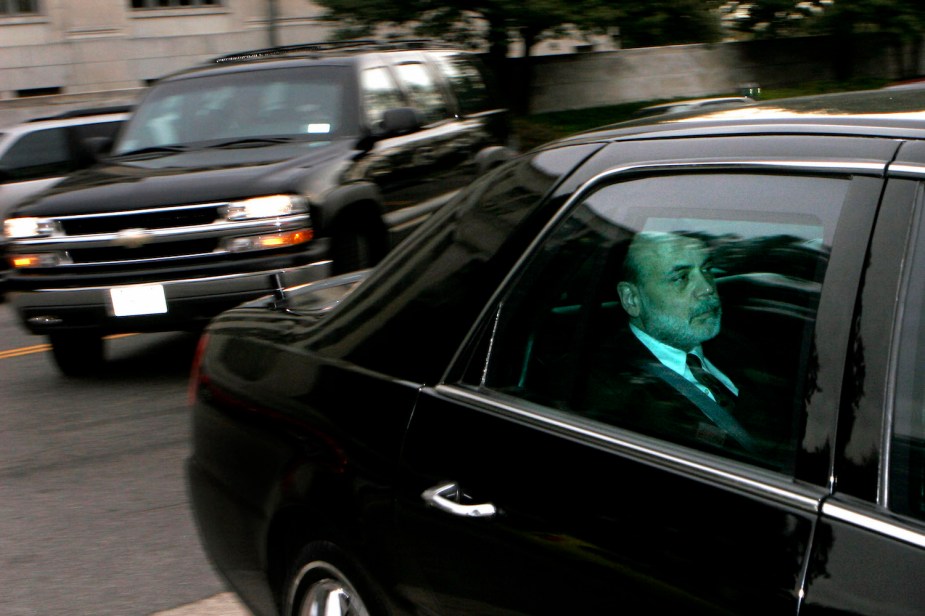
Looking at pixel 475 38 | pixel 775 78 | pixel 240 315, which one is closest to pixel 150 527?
pixel 240 315

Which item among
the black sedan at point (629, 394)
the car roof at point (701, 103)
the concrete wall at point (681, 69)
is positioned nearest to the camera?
the black sedan at point (629, 394)

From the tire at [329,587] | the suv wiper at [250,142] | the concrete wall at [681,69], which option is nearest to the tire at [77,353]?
the suv wiper at [250,142]

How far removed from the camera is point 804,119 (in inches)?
94.6

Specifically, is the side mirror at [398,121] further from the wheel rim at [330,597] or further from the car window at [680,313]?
the car window at [680,313]

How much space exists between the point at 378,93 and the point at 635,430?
6.75 metres

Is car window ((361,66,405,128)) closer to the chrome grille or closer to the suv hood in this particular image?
the suv hood

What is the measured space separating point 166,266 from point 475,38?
15.2 metres

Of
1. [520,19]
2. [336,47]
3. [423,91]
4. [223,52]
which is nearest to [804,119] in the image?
[423,91]

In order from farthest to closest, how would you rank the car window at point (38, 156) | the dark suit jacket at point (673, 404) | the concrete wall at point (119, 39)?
the concrete wall at point (119, 39) → the car window at point (38, 156) → the dark suit jacket at point (673, 404)

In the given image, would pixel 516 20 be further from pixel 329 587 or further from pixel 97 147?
pixel 329 587

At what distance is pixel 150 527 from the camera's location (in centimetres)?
523

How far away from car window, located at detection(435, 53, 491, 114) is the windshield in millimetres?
1434

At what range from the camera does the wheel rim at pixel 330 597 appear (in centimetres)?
293

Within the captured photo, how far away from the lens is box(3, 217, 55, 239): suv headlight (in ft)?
25.2
